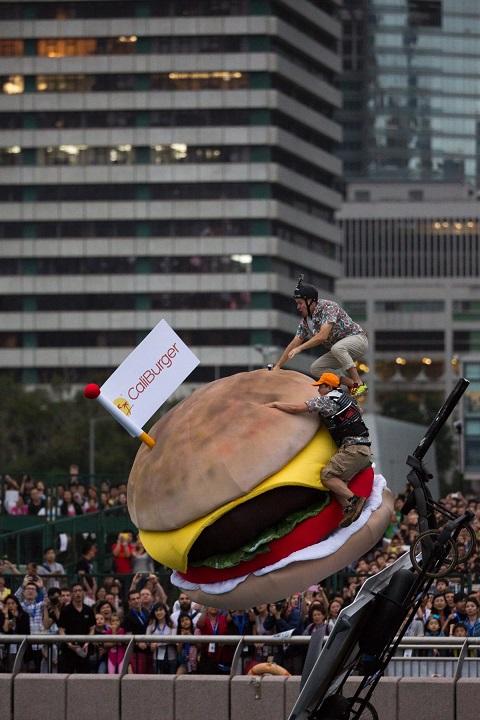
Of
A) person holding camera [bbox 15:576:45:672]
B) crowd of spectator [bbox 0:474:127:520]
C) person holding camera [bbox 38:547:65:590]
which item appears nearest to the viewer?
person holding camera [bbox 15:576:45:672]

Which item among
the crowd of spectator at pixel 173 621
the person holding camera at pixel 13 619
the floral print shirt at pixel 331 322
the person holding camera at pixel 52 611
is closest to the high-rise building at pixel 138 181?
the crowd of spectator at pixel 173 621

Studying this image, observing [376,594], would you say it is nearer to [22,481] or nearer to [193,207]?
[22,481]

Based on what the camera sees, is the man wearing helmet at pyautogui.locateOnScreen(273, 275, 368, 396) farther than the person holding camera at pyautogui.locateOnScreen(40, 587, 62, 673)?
No

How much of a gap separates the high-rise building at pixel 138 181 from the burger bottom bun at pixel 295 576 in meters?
112

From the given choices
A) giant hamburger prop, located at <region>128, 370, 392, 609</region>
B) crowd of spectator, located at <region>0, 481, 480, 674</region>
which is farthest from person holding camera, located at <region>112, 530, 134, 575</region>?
giant hamburger prop, located at <region>128, 370, 392, 609</region>

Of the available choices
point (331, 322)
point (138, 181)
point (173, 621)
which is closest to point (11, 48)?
point (138, 181)

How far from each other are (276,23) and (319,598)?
110 meters

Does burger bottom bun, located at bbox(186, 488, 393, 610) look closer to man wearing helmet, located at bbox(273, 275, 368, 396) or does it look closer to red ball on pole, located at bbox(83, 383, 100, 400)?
man wearing helmet, located at bbox(273, 275, 368, 396)

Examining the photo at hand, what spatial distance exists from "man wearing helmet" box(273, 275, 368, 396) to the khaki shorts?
3.26 ft

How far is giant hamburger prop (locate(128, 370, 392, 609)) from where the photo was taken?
15.1 meters

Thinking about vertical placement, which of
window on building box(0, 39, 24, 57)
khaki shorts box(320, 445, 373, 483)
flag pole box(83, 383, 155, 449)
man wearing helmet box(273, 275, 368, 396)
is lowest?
khaki shorts box(320, 445, 373, 483)

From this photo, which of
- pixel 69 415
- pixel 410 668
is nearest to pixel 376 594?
pixel 410 668

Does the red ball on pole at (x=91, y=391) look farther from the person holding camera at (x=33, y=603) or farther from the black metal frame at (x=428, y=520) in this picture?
the person holding camera at (x=33, y=603)

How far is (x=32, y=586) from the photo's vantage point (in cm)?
2350
